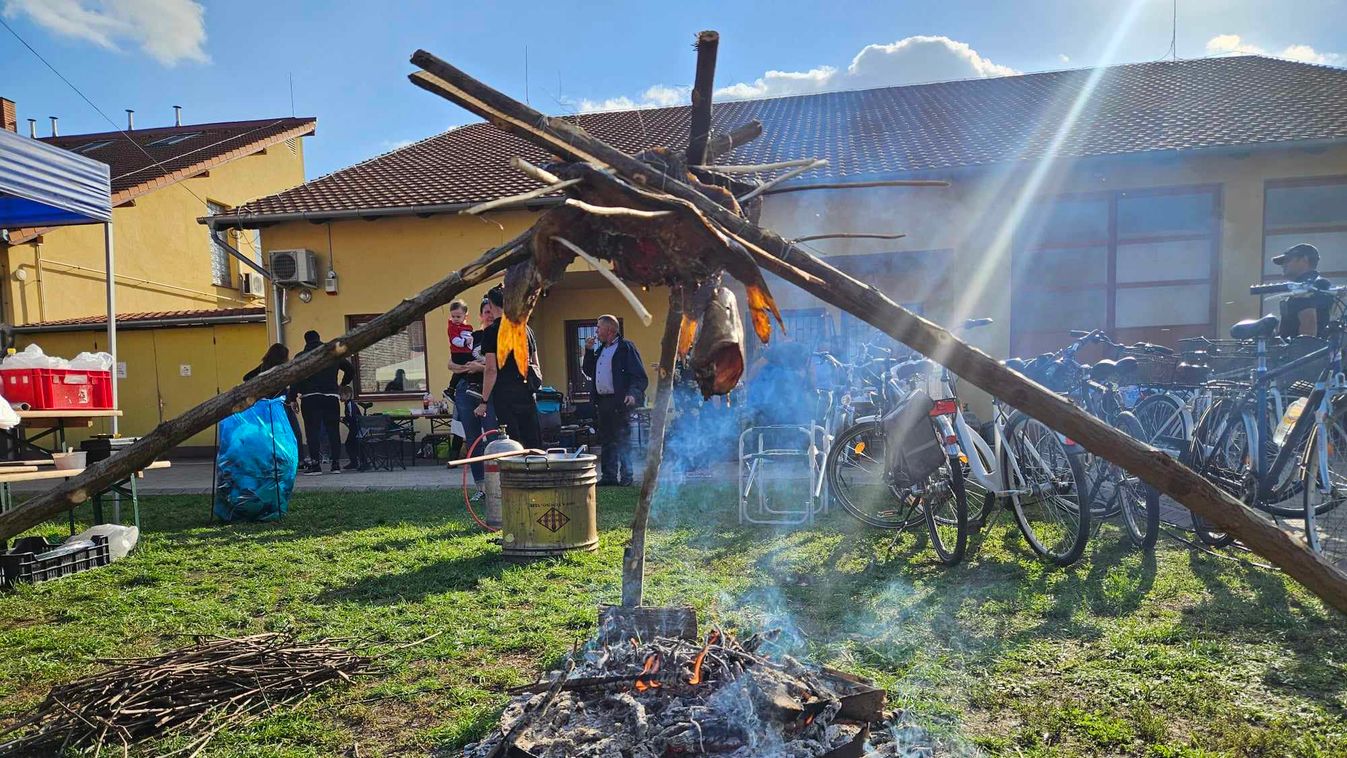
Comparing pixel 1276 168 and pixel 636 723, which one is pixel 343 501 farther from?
pixel 1276 168

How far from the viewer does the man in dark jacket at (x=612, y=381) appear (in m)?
7.79

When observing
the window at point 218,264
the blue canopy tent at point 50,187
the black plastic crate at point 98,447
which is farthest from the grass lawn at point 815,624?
the window at point 218,264

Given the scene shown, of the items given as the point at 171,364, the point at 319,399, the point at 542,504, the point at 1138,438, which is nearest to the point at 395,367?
the point at 319,399

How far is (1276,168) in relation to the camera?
10273mm

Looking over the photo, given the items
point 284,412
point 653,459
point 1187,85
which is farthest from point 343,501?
point 1187,85

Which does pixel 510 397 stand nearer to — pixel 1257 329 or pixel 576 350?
pixel 1257 329

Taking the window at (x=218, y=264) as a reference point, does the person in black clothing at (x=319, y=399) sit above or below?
below

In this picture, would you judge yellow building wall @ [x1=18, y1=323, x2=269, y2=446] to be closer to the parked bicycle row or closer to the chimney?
the chimney

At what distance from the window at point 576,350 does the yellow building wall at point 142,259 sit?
30.1 ft

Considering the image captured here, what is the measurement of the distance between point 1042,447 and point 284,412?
23.0 feet

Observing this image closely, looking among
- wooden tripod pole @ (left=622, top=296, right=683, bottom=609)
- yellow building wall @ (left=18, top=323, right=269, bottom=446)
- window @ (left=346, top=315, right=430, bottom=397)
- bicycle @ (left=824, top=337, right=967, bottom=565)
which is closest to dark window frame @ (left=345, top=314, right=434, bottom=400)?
window @ (left=346, top=315, right=430, bottom=397)

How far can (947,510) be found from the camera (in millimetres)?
5355

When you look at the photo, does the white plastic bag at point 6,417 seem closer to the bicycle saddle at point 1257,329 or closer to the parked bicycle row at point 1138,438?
the parked bicycle row at point 1138,438

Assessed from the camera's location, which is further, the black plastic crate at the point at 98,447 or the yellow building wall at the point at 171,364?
the yellow building wall at the point at 171,364
